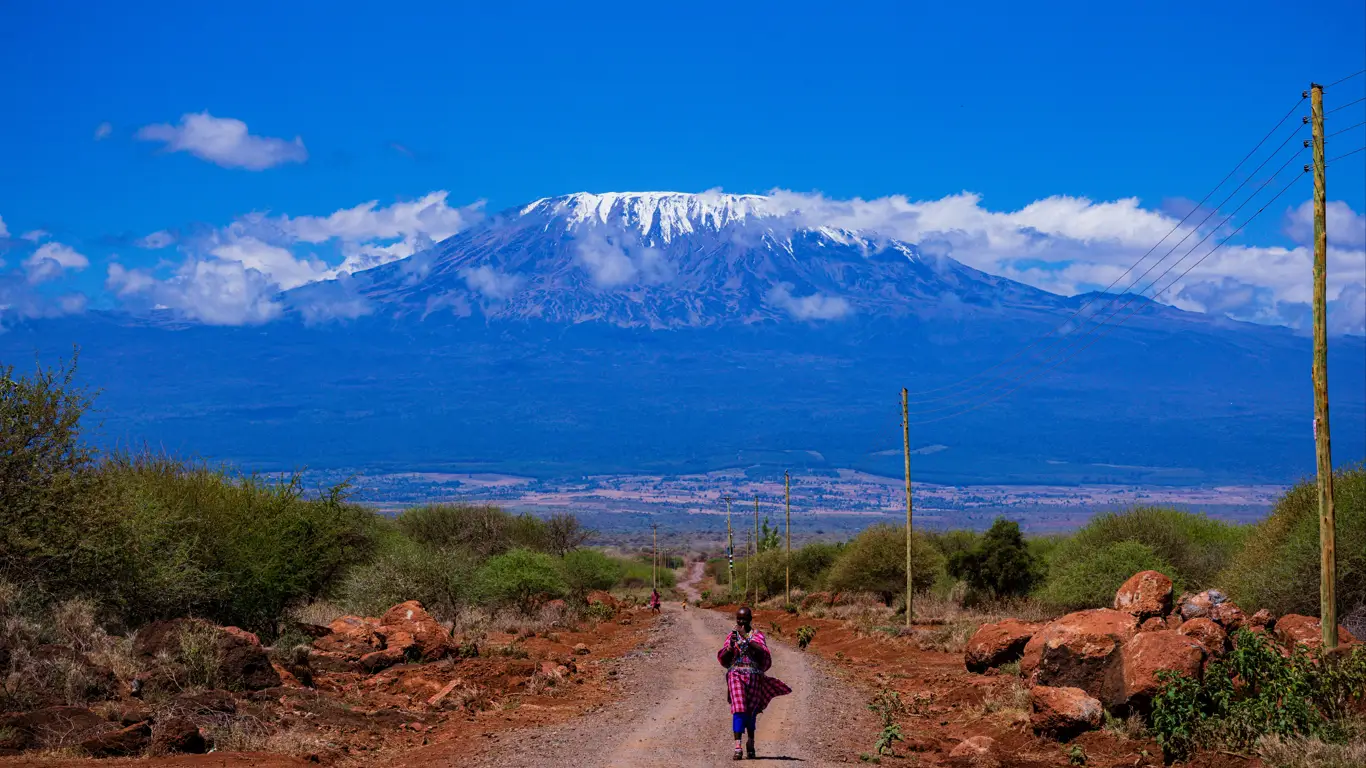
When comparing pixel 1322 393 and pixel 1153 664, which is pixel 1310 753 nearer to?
pixel 1153 664

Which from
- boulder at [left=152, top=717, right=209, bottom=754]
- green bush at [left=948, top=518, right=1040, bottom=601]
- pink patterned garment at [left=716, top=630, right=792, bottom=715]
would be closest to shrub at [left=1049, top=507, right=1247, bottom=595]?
green bush at [left=948, top=518, right=1040, bottom=601]

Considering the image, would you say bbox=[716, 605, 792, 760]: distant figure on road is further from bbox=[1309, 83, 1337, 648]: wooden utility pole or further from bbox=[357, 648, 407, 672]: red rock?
bbox=[357, 648, 407, 672]: red rock

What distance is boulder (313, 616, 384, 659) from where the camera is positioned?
23.6m

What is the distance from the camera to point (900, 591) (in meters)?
57.1

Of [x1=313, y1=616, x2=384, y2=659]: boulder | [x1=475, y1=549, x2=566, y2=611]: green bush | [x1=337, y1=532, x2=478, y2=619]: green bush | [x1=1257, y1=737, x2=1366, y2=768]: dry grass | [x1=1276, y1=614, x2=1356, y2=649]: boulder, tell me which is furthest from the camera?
[x1=475, y1=549, x2=566, y2=611]: green bush

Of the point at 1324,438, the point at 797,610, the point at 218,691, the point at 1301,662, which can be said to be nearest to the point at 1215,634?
the point at 1301,662

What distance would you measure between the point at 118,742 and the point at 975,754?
1025 centimetres

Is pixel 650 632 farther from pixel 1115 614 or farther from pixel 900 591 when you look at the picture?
pixel 1115 614

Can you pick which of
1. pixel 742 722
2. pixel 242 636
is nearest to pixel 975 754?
pixel 742 722

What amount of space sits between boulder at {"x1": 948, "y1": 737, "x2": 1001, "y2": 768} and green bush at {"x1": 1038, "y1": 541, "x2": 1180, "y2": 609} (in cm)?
2009

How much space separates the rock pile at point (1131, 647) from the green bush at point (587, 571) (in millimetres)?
41047

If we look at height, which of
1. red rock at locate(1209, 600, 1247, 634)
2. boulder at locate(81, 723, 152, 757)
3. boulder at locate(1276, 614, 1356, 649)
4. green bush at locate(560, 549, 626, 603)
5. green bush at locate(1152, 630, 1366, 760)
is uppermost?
red rock at locate(1209, 600, 1247, 634)

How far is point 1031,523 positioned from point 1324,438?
598 ft

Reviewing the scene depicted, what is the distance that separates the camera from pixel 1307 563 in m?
23.9
